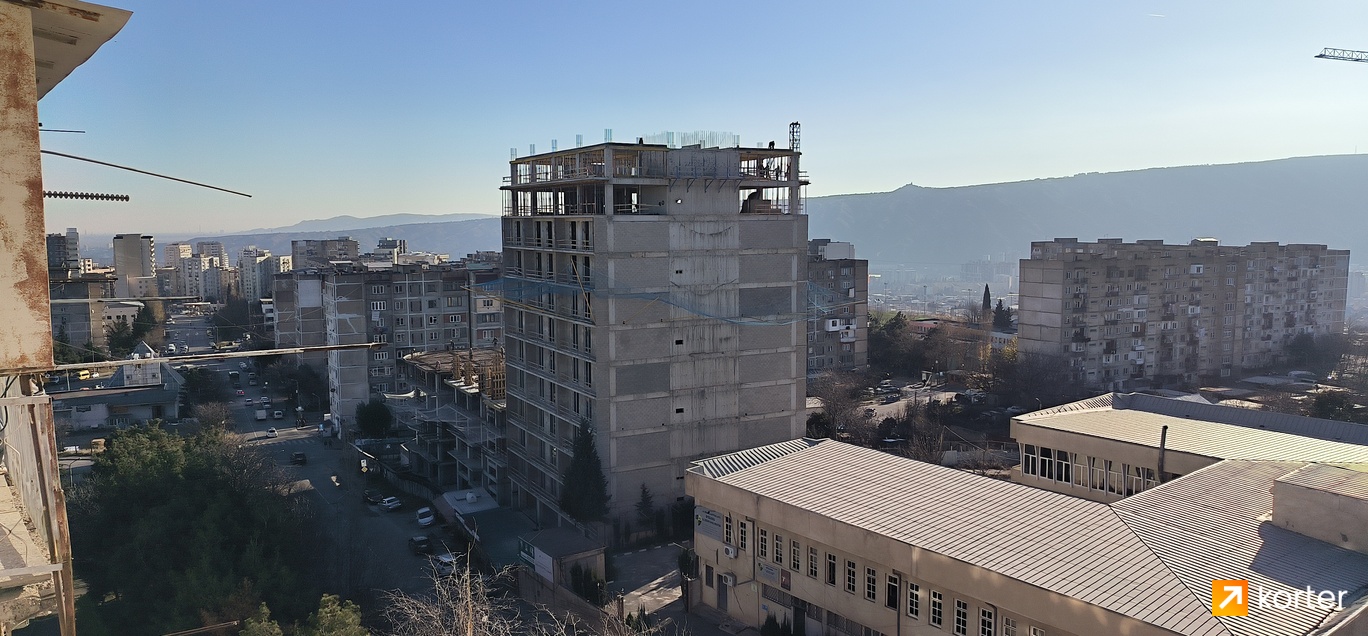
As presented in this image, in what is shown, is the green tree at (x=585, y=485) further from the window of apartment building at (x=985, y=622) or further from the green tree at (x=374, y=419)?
the green tree at (x=374, y=419)

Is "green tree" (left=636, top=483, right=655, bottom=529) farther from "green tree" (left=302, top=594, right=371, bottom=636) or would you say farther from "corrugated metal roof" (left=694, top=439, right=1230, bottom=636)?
"green tree" (left=302, top=594, right=371, bottom=636)

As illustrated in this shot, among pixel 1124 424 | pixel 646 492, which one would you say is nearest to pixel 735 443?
pixel 646 492

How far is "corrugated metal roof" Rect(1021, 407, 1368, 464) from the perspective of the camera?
15.3 m

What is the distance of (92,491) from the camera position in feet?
63.0

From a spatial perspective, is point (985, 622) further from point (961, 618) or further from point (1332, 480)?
point (1332, 480)

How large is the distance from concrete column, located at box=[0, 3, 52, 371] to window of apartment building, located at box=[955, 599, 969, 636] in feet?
37.2

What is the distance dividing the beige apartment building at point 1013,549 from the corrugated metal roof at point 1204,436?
3.48ft

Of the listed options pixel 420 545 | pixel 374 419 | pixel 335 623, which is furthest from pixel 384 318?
pixel 335 623

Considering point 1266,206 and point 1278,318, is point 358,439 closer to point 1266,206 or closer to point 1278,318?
point 1278,318

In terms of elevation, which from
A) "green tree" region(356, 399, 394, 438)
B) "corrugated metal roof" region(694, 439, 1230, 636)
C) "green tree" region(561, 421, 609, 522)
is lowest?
"green tree" region(356, 399, 394, 438)

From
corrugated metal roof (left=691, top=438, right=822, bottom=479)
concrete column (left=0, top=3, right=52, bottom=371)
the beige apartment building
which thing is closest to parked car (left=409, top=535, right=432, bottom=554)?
corrugated metal roof (left=691, top=438, right=822, bottom=479)

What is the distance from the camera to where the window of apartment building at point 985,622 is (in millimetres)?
11281

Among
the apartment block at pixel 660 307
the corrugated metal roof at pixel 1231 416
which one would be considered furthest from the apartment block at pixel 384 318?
the corrugated metal roof at pixel 1231 416

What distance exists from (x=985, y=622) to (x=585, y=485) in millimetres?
11159
